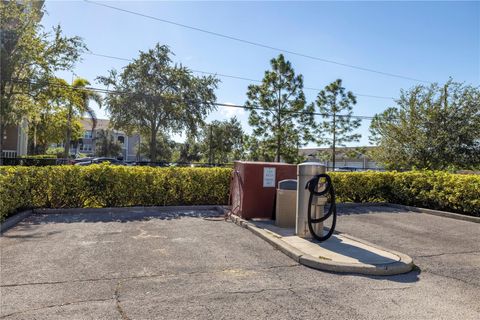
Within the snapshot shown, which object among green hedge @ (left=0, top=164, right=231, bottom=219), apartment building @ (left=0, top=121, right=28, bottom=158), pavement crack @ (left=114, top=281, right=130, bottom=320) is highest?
apartment building @ (left=0, top=121, right=28, bottom=158)

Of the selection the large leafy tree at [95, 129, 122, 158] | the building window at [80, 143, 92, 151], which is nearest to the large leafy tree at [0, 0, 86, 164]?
the large leafy tree at [95, 129, 122, 158]

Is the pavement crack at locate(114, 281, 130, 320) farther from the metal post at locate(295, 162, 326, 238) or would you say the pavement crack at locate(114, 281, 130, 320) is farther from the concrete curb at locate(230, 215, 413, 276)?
the metal post at locate(295, 162, 326, 238)

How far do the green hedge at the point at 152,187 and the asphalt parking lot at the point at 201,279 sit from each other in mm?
1683

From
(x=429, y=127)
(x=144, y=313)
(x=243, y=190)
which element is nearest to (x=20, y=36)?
(x=243, y=190)

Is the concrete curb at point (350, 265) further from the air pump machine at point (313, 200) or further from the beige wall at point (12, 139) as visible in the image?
the beige wall at point (12, 139)

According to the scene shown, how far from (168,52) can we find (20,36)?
11.9 metres

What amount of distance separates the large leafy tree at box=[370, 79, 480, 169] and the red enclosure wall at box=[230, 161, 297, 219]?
12.1 m

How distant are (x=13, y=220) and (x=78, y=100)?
15.4m

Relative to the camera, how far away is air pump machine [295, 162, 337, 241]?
20.6 feet

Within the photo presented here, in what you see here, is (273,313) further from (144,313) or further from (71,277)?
(71,277)

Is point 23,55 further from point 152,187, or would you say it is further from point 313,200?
point 313,200

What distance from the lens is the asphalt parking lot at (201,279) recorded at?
353 centimetres

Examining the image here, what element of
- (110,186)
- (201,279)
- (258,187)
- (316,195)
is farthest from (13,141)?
(201,279)

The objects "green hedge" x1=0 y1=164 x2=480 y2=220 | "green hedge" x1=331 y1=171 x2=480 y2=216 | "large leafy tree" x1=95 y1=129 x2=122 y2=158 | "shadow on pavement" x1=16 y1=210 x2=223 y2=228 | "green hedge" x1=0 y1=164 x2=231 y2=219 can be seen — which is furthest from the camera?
"large leafy tree" x1=95 y1=129 x2=122 y2=158
